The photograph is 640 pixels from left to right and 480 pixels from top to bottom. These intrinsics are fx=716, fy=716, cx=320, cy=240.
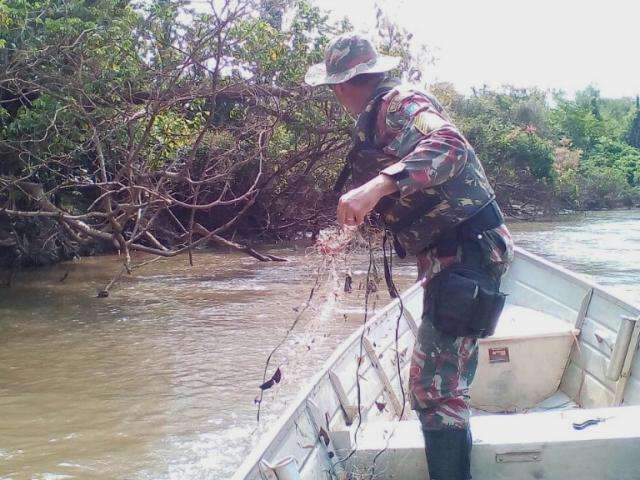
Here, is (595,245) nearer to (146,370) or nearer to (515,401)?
(146,370)

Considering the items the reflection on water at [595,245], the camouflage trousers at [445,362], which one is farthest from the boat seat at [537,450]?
the reflection on water at [595,245]

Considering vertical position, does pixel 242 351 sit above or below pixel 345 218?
below

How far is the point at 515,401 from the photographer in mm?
4645

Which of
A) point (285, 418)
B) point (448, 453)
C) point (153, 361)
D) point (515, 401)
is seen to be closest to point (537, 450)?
point (448, 453)

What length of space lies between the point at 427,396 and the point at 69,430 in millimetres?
3673

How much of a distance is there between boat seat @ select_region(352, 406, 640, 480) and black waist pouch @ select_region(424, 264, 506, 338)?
0.53 m

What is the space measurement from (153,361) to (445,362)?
17.6ft

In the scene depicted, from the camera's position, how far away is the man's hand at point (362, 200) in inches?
83.4

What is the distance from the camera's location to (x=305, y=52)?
37.2ft

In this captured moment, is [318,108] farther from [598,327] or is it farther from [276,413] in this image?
[598,327]

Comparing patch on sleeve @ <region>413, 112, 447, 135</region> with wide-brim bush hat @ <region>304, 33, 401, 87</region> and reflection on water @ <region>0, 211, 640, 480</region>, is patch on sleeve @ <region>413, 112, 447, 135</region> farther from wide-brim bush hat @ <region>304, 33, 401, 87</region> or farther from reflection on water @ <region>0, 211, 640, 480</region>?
reflection on water @ <region>0, 211, 640, 480</region>

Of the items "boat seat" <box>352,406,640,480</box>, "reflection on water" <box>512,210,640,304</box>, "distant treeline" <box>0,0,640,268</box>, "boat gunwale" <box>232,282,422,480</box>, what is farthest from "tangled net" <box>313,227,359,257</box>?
"distant treeline" <box>0,0,640,268</box>

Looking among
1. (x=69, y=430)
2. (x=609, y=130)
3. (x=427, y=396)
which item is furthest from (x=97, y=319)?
(x=609, y=130)

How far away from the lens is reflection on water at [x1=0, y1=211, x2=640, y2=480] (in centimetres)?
486
